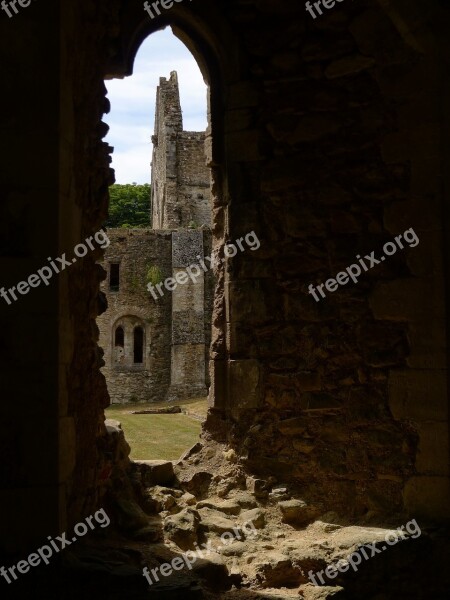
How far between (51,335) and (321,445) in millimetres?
2608

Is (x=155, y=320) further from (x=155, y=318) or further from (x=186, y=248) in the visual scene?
(x=186, y=248)

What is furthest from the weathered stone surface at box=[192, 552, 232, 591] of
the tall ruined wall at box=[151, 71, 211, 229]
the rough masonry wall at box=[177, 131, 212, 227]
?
the rough masonry wall at box=[177, 131, 212, 227]

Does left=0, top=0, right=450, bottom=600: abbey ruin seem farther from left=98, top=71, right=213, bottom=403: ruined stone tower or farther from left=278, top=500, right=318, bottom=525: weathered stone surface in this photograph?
left=98, top=71, right=213, bottom=403: ruined stone tower

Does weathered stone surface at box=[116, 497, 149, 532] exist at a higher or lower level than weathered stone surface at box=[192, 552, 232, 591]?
higher

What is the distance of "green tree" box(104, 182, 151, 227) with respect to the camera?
45.0 metres

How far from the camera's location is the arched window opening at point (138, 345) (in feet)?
80.0

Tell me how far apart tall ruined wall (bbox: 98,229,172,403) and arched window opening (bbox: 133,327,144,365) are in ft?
0.78

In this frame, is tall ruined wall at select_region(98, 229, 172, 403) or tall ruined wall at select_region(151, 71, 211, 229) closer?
tall ruined wall at select_region(98, 229, 172, 403)

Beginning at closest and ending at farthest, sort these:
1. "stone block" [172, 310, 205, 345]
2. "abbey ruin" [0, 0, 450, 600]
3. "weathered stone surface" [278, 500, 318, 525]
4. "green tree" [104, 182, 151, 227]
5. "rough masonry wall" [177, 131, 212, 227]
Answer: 1. "abbey ruin" [0, 0, 450, 600]
2. "weathered stone surface" [278, 500, 318, 525]
3. "stone block" [172, 310, 205, 345]
4. "rough masonry wall" [177, 131, 212, 227]
5. "green tree" [104, 182, 151, 227]

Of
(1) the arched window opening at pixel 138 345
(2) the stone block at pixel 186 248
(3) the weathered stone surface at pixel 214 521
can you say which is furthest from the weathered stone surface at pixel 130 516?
(1) the arched window opening at pixel 138 345

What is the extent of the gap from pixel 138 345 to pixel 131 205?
22.5 m

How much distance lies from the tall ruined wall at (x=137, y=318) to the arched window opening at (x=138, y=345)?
0.24m

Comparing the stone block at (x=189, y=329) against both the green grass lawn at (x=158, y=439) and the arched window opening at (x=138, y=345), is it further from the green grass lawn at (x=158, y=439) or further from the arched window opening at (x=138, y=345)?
the green grass lawn at (x=158, y=439)

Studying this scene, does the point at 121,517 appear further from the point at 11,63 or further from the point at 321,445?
the point at 11,63
